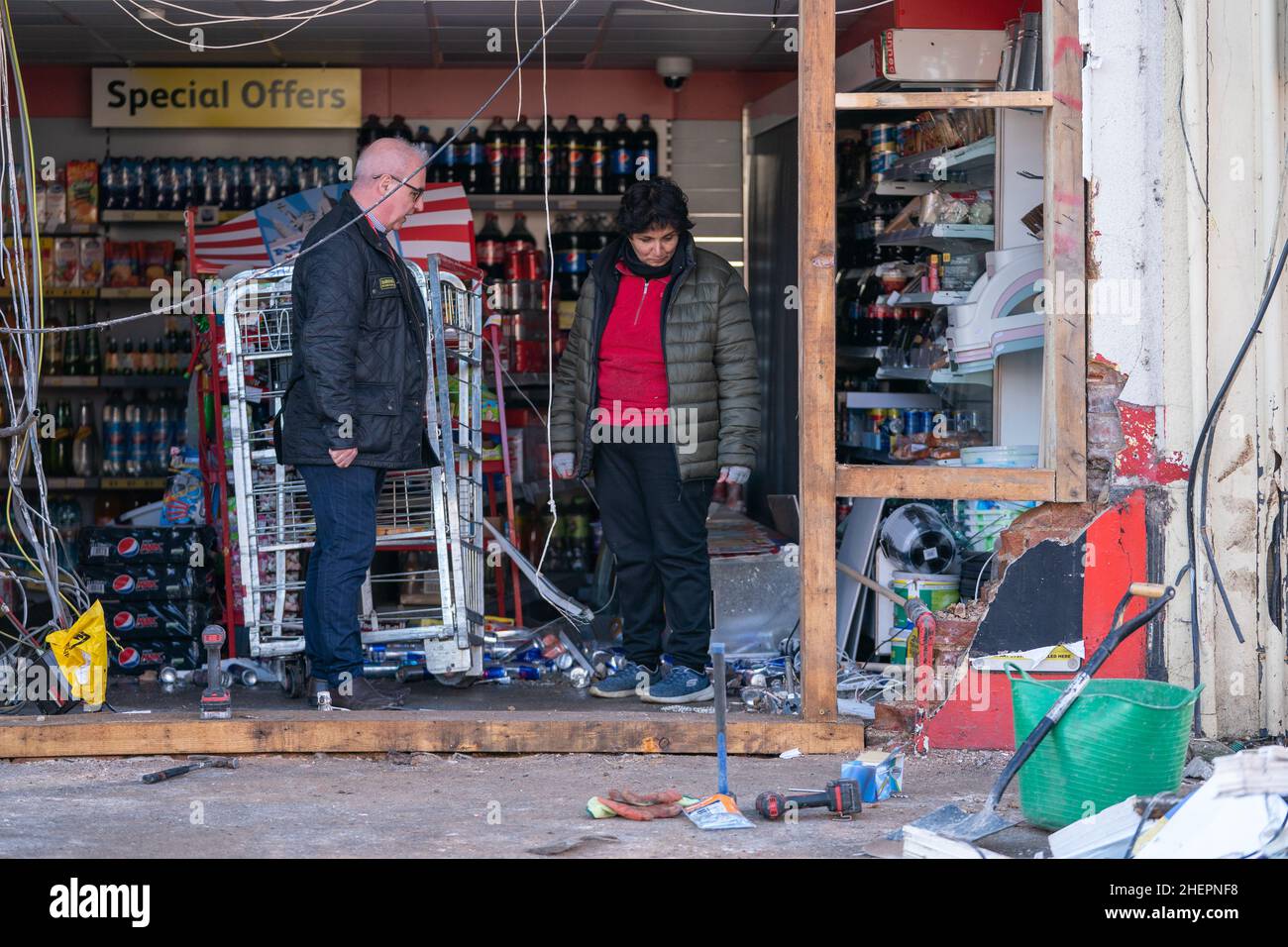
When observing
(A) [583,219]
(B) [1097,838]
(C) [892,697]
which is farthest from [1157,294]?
(A) [583,219]

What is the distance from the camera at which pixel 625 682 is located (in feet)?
18.9

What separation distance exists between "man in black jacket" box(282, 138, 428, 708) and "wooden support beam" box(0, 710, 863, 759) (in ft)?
1.14

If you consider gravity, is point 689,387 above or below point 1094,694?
above

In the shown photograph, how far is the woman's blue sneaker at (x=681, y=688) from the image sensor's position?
550 centimetres

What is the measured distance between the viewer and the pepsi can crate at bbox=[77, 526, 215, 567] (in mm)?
6316

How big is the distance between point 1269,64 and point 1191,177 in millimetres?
429

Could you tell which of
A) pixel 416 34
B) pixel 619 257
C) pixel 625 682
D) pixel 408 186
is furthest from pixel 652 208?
pixel 416 34

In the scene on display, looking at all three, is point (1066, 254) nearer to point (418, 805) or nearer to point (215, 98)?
point (418, 805)

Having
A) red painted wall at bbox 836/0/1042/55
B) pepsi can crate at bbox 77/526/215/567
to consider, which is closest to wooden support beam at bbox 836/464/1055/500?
red painted wall at bbox 836/0/1042/55

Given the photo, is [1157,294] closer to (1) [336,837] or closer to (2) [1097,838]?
(2) [1097,838]

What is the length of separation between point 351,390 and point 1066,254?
2454mm

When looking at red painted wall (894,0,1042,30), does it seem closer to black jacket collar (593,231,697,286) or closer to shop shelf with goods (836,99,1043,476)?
shop shelf with goods (836,99,1043,476)

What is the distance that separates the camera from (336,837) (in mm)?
3920

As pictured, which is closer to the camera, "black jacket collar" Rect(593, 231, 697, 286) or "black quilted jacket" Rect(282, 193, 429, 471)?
"black quilted jacket" Rect(282, 193, 429, 471)
